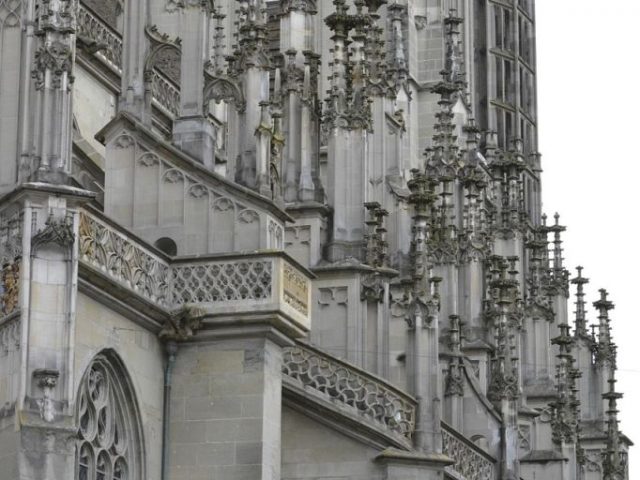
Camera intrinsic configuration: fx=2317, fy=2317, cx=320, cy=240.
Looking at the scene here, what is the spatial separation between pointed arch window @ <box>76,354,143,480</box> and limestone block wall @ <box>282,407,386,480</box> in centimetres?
487

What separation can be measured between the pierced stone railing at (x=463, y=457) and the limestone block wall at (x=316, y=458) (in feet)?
12.4

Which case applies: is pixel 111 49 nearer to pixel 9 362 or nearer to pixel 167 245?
pixel 167 245

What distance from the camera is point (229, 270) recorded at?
37.8 m

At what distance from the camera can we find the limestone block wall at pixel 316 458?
41.1 m

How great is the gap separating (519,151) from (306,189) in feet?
107

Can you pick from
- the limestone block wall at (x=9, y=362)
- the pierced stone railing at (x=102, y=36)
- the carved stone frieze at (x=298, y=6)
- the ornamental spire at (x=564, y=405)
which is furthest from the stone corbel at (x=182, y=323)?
the ornamental spire at (x=564, y=405)

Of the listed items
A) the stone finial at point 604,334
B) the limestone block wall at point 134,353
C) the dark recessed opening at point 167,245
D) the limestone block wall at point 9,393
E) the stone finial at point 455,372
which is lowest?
the limestone block wall at point 9,393

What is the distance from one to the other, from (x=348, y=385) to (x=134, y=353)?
5.80 meters

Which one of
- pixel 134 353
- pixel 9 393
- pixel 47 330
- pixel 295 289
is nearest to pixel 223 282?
pixel 295 289

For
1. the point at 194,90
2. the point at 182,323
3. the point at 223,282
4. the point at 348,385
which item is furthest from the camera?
the point at 348,385

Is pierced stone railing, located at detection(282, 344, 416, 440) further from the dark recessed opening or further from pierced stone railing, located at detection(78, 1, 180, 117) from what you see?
pierced stone railing, located at detection(78, 1, 180, 117)

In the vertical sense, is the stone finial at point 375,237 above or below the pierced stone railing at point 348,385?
above

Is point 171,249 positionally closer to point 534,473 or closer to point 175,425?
point 175,425

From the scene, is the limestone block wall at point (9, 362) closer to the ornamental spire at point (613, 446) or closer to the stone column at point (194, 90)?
the stone column at point (194, 90)
